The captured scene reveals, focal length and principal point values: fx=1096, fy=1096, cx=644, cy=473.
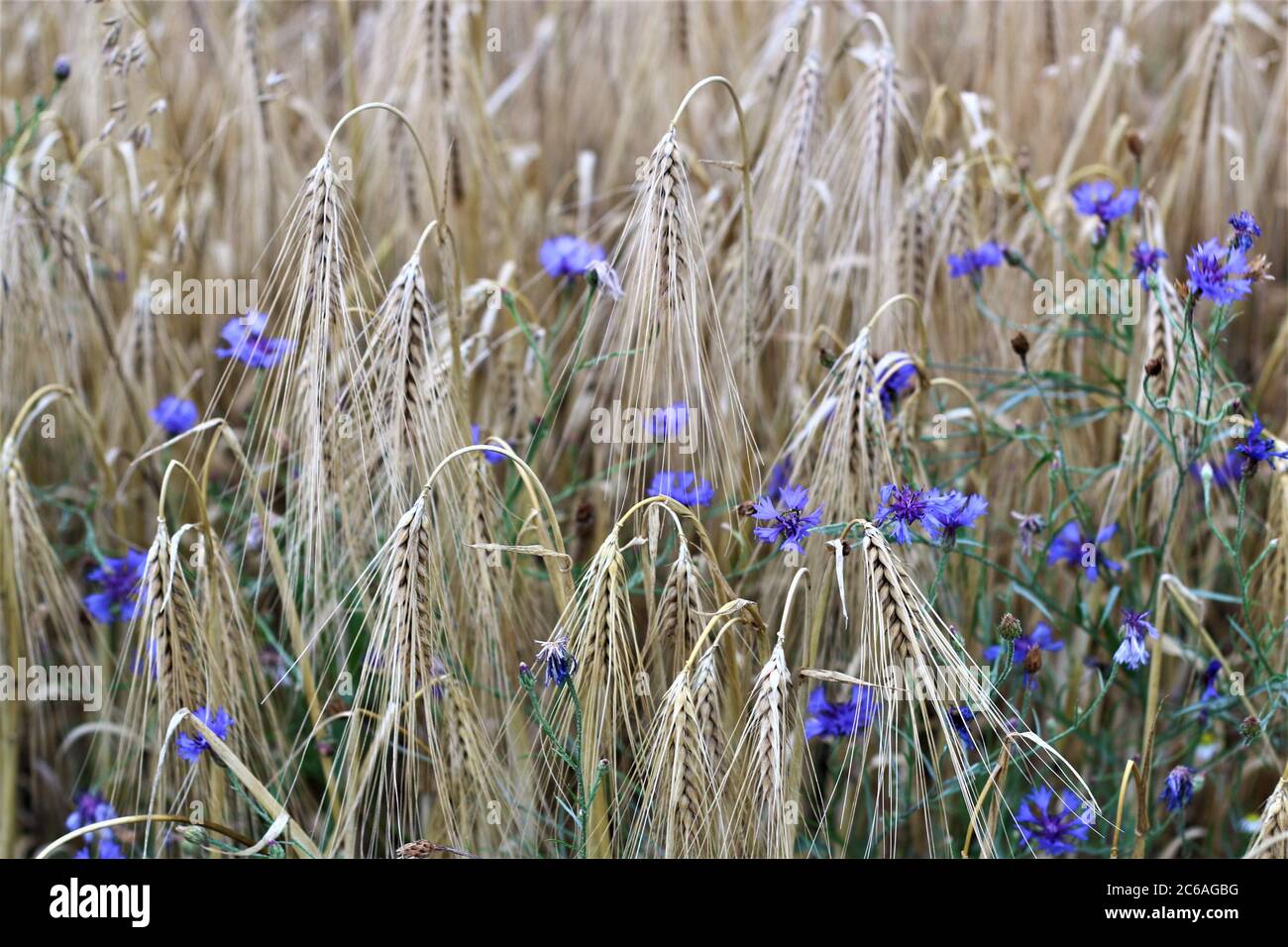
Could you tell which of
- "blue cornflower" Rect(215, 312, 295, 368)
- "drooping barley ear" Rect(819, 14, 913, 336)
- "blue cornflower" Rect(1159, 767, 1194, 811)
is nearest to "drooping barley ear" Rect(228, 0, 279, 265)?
"blue cornflower" Rect(215, 312, 295, 368)

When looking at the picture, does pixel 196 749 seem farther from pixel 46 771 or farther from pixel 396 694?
pixel 46 771

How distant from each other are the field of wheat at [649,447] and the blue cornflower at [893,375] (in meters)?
0.03

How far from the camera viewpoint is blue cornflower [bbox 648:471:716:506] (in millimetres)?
1130

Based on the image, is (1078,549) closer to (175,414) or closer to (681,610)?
(681,610)

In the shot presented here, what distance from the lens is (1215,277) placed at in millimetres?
1129

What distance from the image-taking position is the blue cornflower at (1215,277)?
3.66 feet

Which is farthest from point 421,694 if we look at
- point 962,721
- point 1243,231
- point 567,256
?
point 1243,231

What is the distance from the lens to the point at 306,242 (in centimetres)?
109

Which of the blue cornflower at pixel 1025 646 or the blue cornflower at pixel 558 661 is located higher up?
the blue cornflower at pixel 558 661

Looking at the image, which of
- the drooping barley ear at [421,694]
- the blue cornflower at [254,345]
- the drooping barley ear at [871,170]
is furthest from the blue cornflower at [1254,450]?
the blue cornflower at [254,345]

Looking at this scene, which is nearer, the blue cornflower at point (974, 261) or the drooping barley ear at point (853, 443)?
the drooping barley ear at point (853, 443)

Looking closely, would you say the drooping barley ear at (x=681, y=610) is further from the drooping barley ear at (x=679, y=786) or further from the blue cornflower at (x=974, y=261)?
the blue cornflower at (x=974, y=261)

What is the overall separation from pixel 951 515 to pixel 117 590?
108 centimetres
